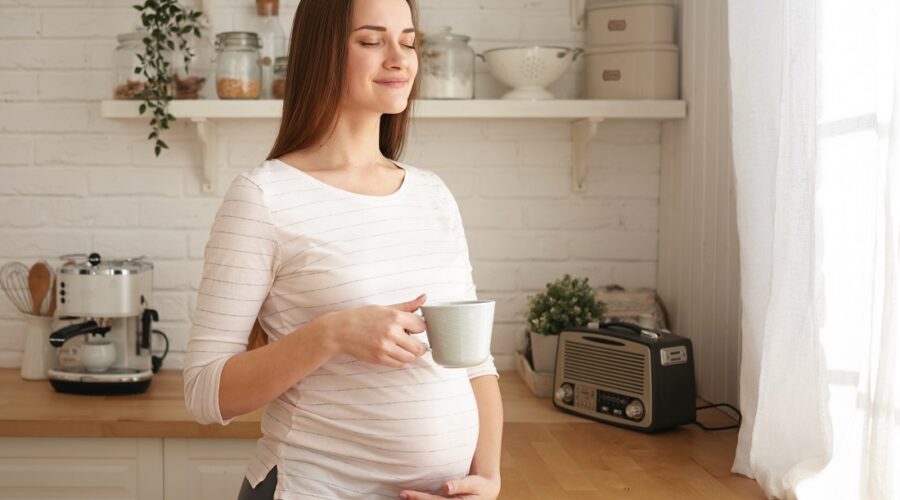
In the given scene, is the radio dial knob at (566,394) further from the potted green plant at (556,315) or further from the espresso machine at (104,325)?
the espresso machine at (104,325)

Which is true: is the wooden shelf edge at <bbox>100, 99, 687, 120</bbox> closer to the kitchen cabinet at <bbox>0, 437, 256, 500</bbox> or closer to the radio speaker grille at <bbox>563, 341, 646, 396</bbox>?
the radio speaker grille at <bbox>563, 341, 646, 396</bbox>

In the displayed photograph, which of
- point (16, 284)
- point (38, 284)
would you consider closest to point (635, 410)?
point (38, 284)

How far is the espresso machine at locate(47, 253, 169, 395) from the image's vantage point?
2217 millimetres

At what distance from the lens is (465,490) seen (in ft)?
3.96

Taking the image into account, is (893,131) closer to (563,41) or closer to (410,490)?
(410,490)

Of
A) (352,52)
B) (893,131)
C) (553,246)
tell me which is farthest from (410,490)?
(553,246)

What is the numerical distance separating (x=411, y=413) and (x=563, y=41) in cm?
153

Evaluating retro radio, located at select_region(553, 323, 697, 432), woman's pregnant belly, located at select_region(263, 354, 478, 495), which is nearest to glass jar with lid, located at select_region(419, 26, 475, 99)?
retro radio, located at select_region(553, 323, 697, 432)

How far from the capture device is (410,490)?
1.18 metres

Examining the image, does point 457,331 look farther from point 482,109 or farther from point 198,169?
point 198,169

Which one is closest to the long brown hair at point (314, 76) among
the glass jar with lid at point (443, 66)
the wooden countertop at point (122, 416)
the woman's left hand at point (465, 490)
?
the woman's left hand at point (465, 490)

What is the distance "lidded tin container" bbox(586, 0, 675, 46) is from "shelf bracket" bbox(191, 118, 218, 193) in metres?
0.98

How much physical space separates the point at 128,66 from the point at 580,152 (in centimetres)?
114

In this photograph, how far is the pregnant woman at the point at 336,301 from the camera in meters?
1.13
